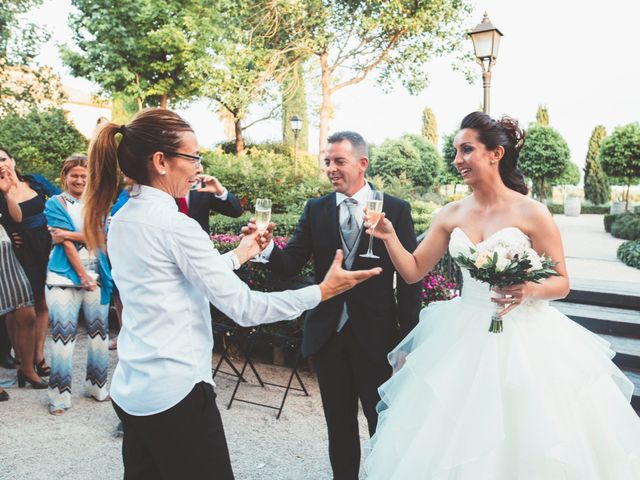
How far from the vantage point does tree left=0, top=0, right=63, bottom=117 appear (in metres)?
19.3

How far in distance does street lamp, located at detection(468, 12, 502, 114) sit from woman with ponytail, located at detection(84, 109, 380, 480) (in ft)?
27.1

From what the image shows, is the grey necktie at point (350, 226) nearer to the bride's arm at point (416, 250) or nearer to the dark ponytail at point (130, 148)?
the bride's arm at point (416, 250)

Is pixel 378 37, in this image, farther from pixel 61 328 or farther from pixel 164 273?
pixel 164 273

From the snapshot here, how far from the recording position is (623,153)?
681 inches

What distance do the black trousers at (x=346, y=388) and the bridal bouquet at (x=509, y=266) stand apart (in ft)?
2.85

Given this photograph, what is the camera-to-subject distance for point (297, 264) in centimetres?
329

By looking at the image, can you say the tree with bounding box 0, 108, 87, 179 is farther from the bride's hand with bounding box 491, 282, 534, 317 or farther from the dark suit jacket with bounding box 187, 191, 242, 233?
the bride's hand with bounding box 491, 282, 534, 317

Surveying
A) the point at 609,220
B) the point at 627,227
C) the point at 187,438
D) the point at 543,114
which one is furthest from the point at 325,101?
the point at 543,114

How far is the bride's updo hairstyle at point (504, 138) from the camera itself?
2.78m

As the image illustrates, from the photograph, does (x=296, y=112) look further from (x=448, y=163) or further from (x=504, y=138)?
(x=504, y=138)

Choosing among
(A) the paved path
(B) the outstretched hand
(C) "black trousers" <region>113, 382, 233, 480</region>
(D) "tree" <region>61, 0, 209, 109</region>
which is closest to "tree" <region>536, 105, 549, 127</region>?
(A) the paved path

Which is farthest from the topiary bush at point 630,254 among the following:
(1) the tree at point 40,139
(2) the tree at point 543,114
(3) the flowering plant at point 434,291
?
(2) the tree at point 543,114

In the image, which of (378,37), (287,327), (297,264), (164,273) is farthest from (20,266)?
(378,37)

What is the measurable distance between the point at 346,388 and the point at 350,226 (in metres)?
0.95
